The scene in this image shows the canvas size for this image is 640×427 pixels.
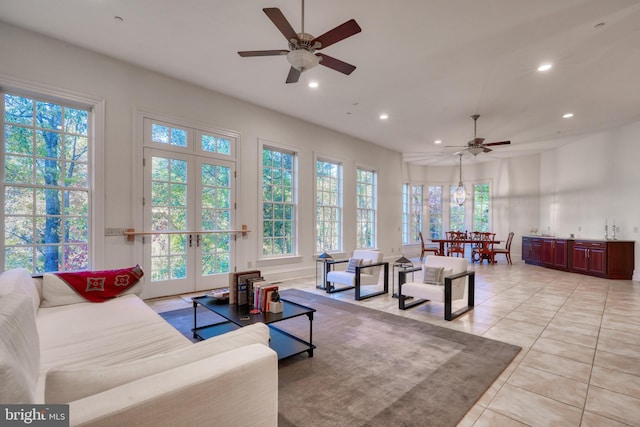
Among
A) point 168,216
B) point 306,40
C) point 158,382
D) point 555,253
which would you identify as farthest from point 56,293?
point 555,253

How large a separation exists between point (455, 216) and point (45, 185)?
11364mm

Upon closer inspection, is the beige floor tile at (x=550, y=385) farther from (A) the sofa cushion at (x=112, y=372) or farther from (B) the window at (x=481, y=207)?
(B) the window at (x=481, y=207)

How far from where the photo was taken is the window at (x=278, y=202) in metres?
6.07

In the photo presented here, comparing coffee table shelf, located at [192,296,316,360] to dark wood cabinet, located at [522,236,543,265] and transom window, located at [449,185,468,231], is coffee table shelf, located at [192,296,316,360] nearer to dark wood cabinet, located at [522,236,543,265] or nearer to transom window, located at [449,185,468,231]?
dark wood cabinet, located at [522,236,543,265]

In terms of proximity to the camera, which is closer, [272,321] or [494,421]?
[494,421]

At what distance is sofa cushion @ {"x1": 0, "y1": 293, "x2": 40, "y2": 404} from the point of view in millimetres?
914

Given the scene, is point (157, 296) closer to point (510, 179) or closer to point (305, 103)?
point (305, 103)

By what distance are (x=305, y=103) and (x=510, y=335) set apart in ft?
15.8

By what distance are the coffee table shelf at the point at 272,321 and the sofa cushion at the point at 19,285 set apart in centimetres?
132

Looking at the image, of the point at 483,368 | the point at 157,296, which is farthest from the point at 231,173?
the point at 483,368

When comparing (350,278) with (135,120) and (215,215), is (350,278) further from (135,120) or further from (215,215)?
(135,120)

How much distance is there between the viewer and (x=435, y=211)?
37.6 feet

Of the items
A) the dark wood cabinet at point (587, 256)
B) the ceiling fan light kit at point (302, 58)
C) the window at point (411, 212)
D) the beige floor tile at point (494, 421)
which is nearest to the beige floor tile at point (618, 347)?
the beige floor tile at point (494, 421)

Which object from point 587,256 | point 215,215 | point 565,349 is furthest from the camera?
point 587,256
